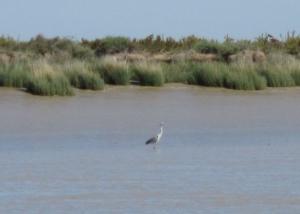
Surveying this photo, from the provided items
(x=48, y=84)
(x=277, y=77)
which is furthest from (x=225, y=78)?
(x=48, y=84)

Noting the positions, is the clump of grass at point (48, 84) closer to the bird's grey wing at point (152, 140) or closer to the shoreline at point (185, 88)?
the shoreline at point (185, 88)

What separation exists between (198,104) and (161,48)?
42.3ft

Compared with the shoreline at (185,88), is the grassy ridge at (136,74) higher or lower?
higher

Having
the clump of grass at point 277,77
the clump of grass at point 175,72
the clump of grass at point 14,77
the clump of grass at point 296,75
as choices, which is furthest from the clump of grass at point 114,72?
the clump of grass at point 296,75

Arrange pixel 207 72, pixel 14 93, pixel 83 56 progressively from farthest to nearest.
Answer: pixel 83 56 → pixel 207 72 → pixel 14 93

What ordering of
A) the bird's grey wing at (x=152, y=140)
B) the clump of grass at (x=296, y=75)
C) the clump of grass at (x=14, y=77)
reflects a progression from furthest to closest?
the clump of grass at (x=296, y=75)
the clump of grass at (x=14, y=77)
the bird's grey wing at (x=152, y=140)

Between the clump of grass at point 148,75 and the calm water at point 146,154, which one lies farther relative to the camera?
the clump of grass at point 148,75

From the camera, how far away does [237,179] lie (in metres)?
12.5

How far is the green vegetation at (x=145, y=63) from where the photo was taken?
25.5 meters

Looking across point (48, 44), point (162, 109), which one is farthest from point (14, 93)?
point (48, 44)

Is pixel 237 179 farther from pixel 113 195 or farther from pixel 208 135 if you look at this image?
pixel 208 135

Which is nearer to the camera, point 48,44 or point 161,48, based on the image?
point 48,44

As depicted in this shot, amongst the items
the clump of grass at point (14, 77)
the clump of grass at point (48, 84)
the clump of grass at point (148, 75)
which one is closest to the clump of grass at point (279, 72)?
the clump of grass at point (148, 75)

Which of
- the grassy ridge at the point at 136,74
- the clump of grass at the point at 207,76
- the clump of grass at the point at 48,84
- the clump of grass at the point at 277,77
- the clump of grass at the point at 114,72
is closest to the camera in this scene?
the clump of grass at the point at 48,84
